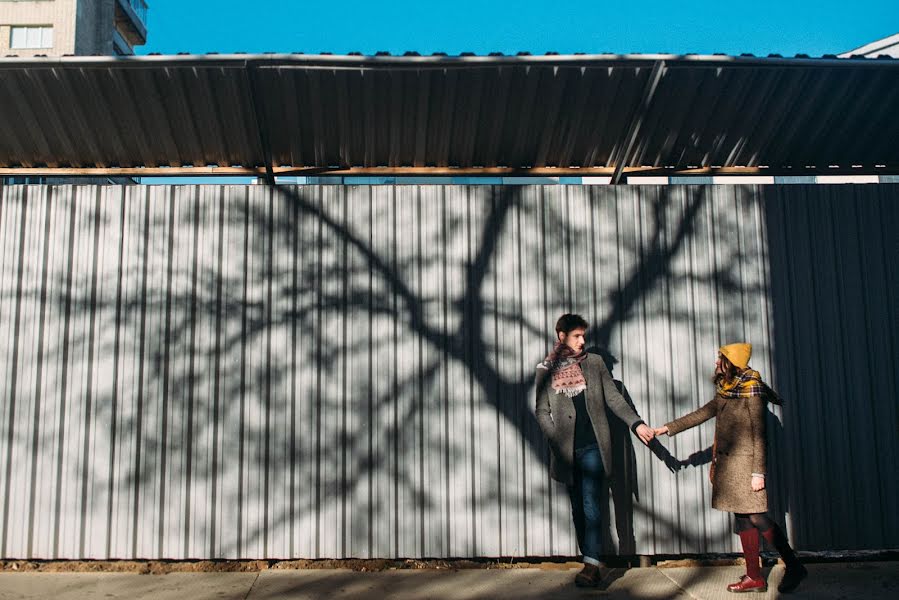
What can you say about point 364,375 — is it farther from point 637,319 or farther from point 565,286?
point 637,319

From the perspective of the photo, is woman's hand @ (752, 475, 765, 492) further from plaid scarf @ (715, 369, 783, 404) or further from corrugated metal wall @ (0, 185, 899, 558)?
corrugated metal wall @ (0, 185, 899, 558)

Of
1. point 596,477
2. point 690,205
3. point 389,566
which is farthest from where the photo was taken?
point 690,205

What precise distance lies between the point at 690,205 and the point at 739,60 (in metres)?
1.21

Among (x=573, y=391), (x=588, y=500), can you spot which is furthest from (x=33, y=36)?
(x=588, y=500)

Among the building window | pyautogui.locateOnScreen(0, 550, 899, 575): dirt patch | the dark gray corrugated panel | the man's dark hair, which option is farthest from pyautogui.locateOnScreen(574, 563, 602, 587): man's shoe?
the building window

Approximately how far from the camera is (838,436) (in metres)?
5.57

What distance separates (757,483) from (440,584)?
A: 228 centimetres

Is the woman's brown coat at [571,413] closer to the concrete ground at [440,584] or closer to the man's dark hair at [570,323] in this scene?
the man's dark hair at [570,323]

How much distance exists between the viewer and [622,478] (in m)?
5.54

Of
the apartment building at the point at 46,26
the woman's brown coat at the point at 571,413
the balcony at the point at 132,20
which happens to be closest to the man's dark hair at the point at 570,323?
the woman's brown coat at the point at 571,413

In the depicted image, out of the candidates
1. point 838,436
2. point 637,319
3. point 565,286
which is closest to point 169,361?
point 565,286

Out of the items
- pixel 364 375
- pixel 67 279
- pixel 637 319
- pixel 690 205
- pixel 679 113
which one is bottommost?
pixel 364 375

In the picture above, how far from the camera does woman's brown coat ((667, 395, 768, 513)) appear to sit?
4719 millimetres

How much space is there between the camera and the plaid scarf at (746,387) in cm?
478
